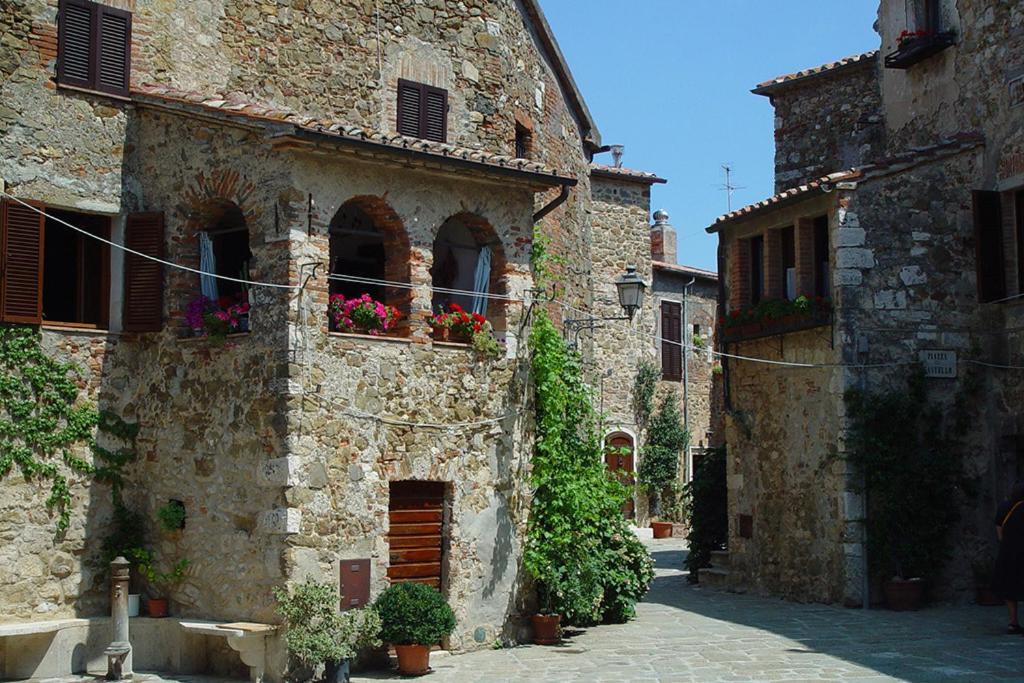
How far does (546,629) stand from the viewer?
600 inches

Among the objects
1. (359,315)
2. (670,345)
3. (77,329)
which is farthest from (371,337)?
(670,345)

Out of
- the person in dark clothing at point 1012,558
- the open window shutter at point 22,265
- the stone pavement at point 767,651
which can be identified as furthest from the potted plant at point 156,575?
the person in dark clothing at point 1012,558

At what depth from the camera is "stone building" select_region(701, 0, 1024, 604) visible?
17.9 meters

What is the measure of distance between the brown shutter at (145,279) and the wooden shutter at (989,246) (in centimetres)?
1107

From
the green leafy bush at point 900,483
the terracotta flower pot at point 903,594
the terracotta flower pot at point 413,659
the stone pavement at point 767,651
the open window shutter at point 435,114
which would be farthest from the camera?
the open window shutter at point 435,114

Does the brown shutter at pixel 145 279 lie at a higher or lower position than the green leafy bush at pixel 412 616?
higher

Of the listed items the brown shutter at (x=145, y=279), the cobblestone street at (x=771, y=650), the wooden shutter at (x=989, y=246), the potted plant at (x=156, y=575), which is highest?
the wooden shutter at (x=989, y=246)

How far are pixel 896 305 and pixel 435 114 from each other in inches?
Result: 279

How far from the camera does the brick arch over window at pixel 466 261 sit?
605 inches

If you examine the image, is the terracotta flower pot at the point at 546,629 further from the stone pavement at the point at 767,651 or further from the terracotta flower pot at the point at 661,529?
the terracotta flower pot at the point at 661,529

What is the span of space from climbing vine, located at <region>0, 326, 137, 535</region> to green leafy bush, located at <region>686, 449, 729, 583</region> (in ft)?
34.2

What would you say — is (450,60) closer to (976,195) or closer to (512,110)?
(512,110)

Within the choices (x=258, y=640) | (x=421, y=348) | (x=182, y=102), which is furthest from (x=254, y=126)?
(x=258, y=640)

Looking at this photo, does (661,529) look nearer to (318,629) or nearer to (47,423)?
(318,629)
